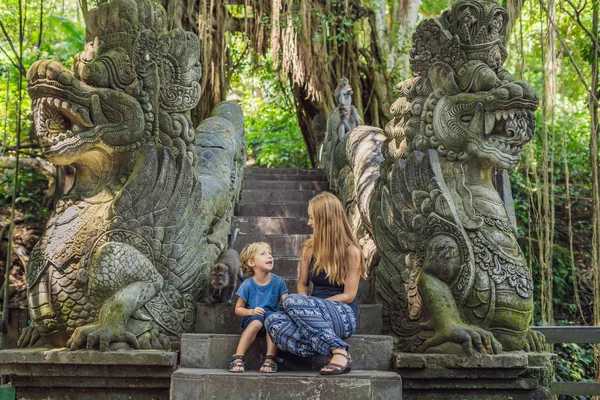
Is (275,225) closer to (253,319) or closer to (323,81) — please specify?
(253,319)

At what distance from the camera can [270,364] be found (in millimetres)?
4102

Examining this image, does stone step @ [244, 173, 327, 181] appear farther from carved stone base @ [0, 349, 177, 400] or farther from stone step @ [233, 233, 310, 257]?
carved stone base @ [0, 349, 177, 400]

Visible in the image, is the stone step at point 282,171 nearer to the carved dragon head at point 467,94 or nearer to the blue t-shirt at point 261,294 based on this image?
the carved dragon head at point 467,94

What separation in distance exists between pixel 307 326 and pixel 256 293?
1.51ft

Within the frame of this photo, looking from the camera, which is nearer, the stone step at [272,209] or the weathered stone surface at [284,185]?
the stone step at [272,209]

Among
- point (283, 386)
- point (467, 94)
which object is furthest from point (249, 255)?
point (467, 94)

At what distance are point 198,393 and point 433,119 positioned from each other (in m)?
2.21

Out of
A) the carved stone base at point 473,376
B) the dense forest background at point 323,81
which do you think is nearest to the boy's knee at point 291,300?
the carved stone base at point 473,376

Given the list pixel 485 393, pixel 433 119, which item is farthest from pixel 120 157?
pixel 485 393

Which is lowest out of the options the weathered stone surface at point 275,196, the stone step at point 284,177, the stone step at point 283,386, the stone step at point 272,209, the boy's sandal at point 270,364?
the stone step at point 283,386

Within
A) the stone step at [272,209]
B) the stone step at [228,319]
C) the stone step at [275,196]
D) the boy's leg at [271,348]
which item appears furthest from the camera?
the stone step at [275,196]

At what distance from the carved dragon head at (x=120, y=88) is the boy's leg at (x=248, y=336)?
1.27 metres

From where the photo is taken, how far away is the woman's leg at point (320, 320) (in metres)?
4.05

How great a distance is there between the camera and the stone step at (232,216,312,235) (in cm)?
716
